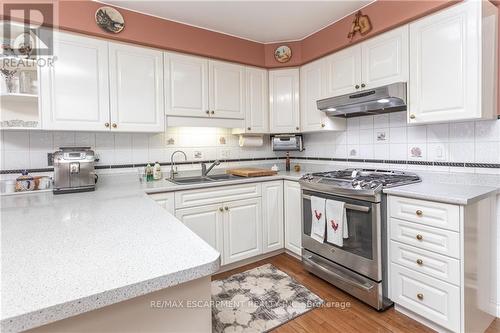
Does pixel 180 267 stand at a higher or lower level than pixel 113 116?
lower

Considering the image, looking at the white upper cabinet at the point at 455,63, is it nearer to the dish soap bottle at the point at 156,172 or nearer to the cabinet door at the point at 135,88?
the cabinet door at the point at 135,88

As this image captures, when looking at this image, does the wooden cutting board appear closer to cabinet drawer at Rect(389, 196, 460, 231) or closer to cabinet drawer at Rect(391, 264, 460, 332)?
cabinet drawer at Rect(389, 196, 460, 231)

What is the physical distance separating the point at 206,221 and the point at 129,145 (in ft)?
3.43

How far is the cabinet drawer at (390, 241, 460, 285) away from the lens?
1532mm

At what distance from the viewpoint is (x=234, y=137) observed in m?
3.12

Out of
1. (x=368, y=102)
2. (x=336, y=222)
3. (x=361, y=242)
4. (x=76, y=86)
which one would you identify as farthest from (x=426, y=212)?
(x=76, y=86)

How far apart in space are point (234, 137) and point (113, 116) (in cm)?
135

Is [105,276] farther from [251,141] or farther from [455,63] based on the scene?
[251,141]

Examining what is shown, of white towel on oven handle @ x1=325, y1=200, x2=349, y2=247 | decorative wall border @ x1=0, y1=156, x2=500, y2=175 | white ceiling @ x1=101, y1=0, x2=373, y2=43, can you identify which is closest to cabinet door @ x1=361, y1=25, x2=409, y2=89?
white ceiling @ x1=101, y1=0, x2=373, y2=43

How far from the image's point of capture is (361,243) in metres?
1.94

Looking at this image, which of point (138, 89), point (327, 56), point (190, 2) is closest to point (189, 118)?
point (138, 89)

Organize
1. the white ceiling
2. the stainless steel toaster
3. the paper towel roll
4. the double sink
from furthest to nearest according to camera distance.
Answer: the paper towel roll, the double sink, the white ceiling, the stainless steel toaster

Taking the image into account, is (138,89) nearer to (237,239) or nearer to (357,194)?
(237,239)

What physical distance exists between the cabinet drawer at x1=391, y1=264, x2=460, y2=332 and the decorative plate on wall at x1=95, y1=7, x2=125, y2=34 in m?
2.83
